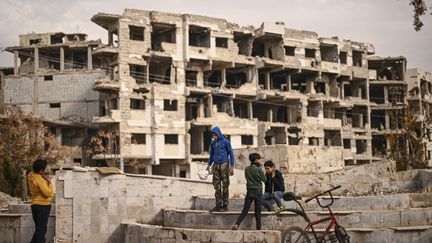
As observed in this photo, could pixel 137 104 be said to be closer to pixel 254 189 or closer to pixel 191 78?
pixel 191 78

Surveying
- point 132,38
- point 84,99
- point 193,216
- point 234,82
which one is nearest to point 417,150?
point 234,82

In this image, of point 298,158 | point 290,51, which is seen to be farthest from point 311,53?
point 298,158

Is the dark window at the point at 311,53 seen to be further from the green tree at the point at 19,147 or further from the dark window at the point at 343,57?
the green tree at the point at 19,147

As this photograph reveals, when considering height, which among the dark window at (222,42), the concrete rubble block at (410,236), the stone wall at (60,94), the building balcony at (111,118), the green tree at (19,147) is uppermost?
the dark window at (222,42)

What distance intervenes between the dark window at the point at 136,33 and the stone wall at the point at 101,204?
1131 inches

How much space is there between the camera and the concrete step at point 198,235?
12344 mm

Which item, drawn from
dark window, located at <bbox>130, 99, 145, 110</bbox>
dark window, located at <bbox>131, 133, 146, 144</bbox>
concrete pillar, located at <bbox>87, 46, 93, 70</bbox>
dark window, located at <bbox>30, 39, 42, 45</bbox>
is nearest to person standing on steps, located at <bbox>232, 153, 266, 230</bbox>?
dark window, located at <bbox>131, 133, 146, 144</bbox>

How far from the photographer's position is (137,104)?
44.1 m

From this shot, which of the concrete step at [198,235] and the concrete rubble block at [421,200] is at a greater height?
the concrete rubble block at [421,200]

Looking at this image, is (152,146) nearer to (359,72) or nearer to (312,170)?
(312,170)

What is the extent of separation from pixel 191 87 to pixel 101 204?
98.6 feet

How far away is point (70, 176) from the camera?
637 inches

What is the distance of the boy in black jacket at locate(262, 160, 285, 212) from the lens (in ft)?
47.0

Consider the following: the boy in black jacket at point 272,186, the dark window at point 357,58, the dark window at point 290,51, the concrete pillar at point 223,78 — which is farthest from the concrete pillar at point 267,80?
the boy in black jacket at point 272,186
